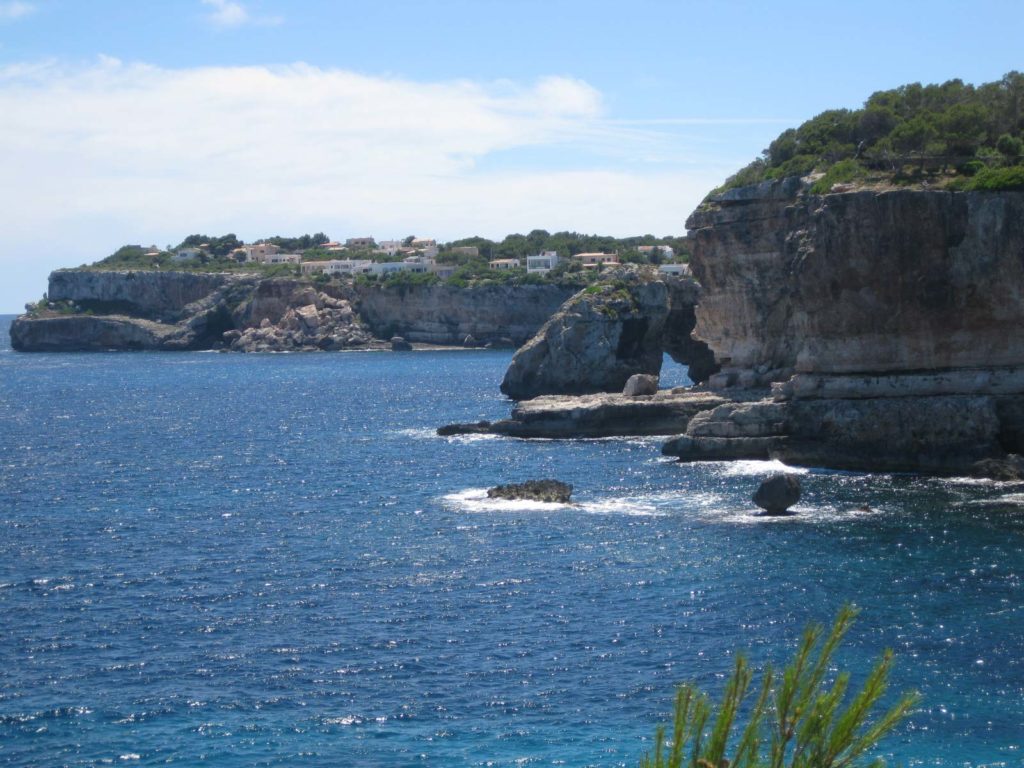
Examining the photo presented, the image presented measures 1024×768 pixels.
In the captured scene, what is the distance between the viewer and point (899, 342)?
50938 mm

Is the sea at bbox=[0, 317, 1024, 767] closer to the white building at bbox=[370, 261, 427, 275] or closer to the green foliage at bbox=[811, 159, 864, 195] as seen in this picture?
the green foliage at bbox=[811, 159, 864, 195]

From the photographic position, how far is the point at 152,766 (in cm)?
2256

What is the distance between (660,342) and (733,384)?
52.5 feet

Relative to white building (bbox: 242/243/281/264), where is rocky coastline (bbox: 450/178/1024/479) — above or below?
below

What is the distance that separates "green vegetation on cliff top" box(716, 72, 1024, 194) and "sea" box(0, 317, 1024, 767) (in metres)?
13.9

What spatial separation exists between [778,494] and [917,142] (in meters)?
23.5

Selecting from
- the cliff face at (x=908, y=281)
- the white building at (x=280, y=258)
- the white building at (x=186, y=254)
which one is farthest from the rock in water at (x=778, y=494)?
the white building at (x=186, y=254)

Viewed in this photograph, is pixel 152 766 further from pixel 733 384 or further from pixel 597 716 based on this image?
pixel 733 384

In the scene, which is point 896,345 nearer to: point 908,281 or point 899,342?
point 899,342

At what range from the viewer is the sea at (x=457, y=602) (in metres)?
24.2

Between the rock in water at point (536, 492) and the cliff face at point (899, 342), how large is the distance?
10.2m

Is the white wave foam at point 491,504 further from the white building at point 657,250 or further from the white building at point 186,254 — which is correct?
the white building at point 186,254

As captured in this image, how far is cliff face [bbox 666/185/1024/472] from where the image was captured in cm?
4903

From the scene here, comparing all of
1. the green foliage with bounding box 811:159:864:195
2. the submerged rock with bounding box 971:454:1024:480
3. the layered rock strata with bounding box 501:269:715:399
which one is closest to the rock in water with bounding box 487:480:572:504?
the submerged rock with bounding box 971:454:1024:480
